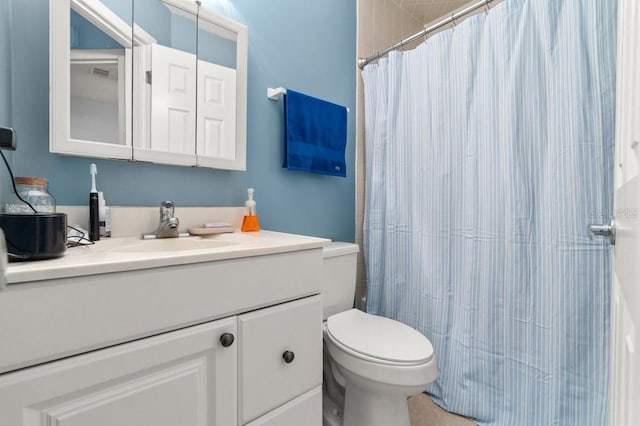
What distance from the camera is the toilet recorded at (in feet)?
3.30

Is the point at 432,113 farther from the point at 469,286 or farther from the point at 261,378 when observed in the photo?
the point at 261,378

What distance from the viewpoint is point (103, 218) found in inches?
38.1

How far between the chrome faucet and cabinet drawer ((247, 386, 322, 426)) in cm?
66

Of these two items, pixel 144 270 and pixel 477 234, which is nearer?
pixel 144 270

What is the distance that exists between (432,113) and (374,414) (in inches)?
52.5

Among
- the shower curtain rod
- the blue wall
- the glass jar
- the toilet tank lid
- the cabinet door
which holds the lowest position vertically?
the cabinet door

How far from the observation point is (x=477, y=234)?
1.31m

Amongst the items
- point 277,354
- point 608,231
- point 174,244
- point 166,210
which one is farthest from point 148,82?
point 608,231

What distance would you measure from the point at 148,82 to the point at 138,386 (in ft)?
3.31

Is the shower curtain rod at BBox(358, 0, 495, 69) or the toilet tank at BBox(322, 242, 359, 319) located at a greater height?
the shower curtain rod at BBox(358, 0, 495, 69)

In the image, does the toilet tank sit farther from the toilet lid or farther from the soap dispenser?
A: the soap dispenser

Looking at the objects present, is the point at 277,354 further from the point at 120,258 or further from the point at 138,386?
the point at 120,258

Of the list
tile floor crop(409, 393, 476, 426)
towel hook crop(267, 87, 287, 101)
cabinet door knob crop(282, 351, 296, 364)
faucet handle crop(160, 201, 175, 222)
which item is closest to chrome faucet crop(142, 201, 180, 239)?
faucet handle crop(160, 201, 175, 222)

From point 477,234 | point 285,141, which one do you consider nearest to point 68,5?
point 285,141
